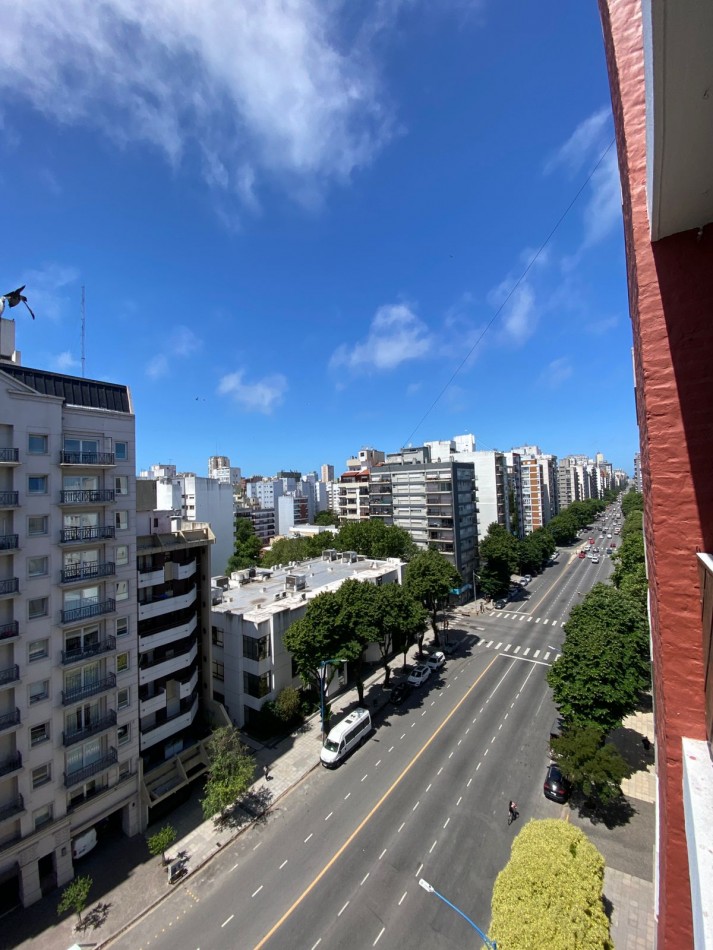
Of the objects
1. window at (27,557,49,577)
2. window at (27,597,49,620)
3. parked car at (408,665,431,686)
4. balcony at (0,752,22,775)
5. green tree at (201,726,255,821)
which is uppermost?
window at (27,557,49,577)

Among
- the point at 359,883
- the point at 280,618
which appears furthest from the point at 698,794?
the point at 280,618

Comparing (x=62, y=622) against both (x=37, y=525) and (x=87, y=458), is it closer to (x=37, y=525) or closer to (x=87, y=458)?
(x=37, y=525)

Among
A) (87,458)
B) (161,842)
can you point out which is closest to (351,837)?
(161,842)

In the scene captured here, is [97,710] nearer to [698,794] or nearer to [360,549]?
[698,794]

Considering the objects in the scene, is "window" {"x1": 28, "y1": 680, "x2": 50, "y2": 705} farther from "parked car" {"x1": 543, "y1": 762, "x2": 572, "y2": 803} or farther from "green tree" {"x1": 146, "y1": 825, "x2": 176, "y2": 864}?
"parked car" {"x1": 543, "y1": 762, "x2": 572, "y2": 803}

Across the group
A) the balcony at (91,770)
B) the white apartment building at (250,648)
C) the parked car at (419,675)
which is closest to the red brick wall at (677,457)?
the balcony at (91,770)

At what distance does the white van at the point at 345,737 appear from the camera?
2698 centimetres

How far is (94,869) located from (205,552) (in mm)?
16187

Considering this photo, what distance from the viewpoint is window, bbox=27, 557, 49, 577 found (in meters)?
19.5

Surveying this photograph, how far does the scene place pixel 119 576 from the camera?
22453 millimetres

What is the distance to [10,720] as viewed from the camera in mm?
18453

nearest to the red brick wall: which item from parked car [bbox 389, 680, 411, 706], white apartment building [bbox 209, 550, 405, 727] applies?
white apartment building [bbox 209, 550, 405, 727]

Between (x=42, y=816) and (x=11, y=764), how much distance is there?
3.30 meters

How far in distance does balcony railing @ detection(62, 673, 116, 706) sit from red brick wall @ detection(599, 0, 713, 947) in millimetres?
23909
